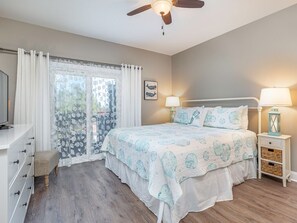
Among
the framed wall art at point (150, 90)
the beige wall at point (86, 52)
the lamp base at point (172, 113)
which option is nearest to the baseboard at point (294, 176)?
the lamp base at point (172, 113)

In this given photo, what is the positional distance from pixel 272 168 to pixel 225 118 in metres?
0.95

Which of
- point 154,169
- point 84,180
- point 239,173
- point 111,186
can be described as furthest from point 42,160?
point 239,173

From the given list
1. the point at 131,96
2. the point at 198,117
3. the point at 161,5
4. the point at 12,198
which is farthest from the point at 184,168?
the point at 131,96

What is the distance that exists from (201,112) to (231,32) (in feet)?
5.35

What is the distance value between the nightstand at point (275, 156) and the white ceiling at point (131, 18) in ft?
6.30

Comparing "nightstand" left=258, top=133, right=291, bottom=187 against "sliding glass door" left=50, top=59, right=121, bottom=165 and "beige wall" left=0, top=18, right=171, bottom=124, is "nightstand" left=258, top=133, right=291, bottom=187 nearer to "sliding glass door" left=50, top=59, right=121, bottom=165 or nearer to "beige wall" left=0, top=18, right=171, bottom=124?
"beige wall" left=0, top=18, right=171, bottom=124

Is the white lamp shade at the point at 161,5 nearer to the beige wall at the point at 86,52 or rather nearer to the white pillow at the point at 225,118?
the white pillow at the point at 225,118

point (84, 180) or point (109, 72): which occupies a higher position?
point (109, 72)

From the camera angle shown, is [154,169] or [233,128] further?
[233,128]

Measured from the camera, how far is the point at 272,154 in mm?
2430

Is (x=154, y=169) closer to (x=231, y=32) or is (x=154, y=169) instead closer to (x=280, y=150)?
(x=280, y=150)

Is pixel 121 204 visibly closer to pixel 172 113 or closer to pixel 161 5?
pixel 161 5

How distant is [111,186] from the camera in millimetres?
2412

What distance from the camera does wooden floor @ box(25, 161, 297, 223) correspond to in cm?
171
